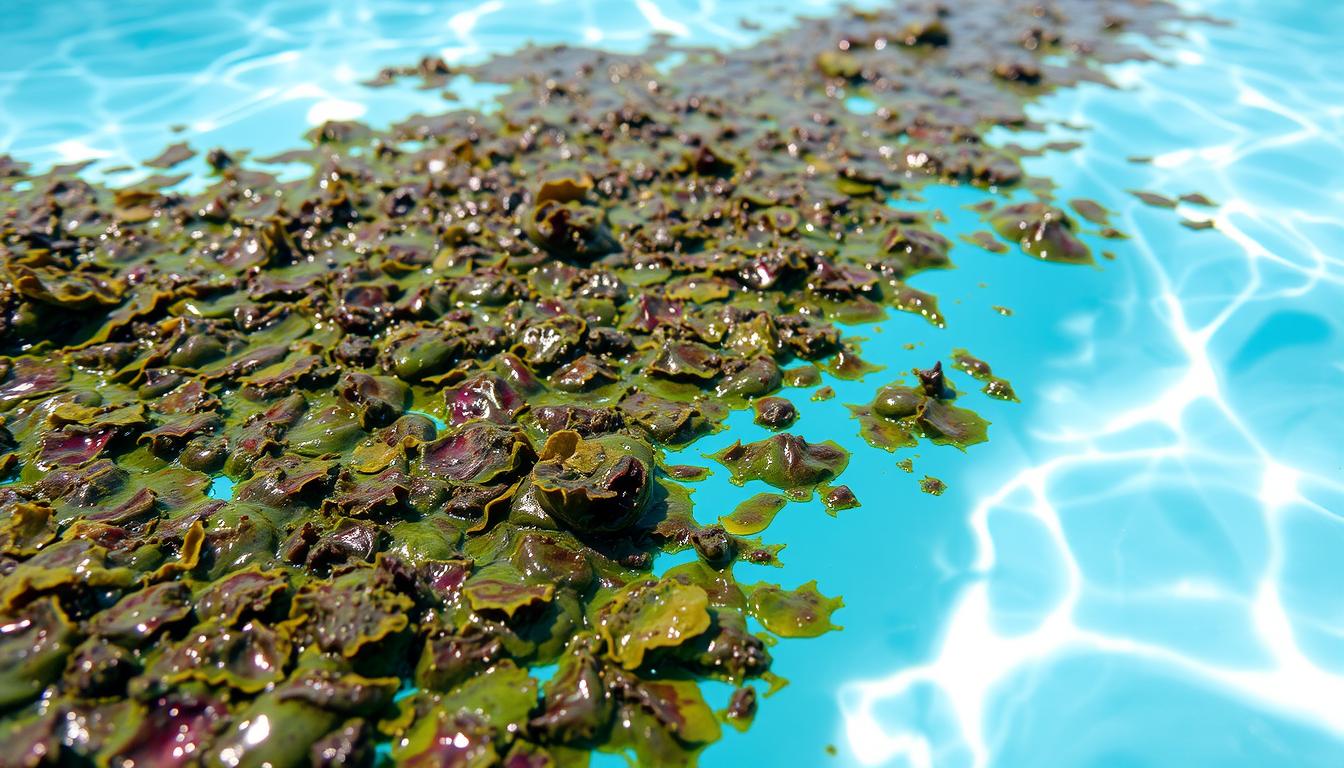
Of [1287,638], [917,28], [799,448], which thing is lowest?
[1287,638]

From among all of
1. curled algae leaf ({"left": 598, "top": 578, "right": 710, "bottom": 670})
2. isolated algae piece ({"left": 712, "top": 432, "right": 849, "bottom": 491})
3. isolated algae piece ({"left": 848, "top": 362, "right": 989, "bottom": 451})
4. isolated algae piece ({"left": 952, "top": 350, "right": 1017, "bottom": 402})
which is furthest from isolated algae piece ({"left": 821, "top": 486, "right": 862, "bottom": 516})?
isolated algae piece ({"left": 952, "top": 350, "right": 1017, "bottom": 402})

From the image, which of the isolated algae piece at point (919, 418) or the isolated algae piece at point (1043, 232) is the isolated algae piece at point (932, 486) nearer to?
the isolated algae piece at point (919, 418)

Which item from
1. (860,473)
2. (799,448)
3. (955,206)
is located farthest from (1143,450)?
(955,206)

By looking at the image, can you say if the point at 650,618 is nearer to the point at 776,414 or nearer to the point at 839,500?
the point at 839,500

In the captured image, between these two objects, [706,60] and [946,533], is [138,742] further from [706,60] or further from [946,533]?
[706,60]

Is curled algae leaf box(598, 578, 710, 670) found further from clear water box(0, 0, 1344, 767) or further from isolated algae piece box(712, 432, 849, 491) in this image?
isolated algae piece box(712, 432, 849, 491)

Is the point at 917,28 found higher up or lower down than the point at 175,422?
higher up
